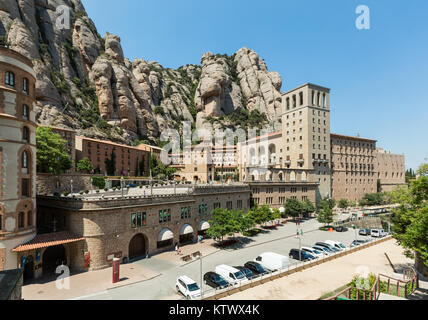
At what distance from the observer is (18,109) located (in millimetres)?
26266

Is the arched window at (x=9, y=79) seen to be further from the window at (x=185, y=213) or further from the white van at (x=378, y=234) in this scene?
the white van at (x=378, y=234)

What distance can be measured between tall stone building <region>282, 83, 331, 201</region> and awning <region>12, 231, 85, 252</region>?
69942mm

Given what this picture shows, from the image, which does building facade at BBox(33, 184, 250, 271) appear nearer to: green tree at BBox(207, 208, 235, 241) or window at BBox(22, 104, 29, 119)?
green tree at BBox(207, 208, 235, 241)

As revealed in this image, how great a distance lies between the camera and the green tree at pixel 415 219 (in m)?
21.9

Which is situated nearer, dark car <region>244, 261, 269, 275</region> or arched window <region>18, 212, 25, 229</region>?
arched window <region>18, 212, 25, 229</region>

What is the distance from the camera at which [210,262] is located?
3197 cm

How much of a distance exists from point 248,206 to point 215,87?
314 ft

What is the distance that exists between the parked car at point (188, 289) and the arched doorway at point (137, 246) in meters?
13.8

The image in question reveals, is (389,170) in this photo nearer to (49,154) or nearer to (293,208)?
(293,208)

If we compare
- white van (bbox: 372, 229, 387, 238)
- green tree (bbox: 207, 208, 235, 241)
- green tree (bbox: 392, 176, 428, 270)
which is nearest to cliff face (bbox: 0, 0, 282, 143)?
green tree (bbox: 207, 208, 235, 241)

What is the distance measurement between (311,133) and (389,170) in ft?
193

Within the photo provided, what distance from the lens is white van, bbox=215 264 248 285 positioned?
24.2 metres

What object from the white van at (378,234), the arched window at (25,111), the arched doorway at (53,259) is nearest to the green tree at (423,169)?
the white van at (378,234)

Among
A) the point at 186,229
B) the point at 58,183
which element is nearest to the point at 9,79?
the point at 58,183
